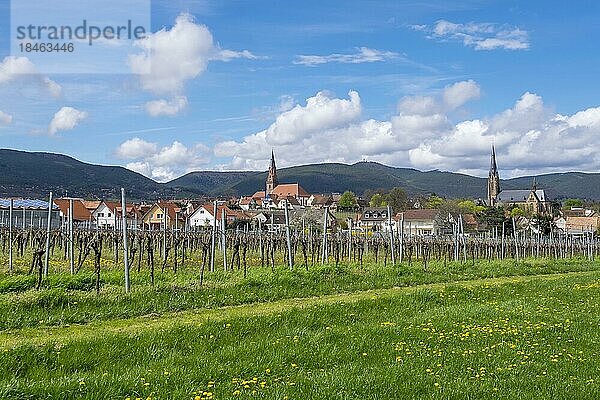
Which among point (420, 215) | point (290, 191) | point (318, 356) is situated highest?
point (290, 191)

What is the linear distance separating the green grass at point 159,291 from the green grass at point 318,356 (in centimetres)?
56

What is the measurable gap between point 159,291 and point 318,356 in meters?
6.34

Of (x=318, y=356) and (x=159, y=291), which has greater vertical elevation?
(x=159, y=291)

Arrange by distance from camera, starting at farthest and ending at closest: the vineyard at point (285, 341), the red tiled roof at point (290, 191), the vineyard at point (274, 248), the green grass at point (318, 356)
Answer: the red tiled roof at point (290, 191), the vineyard at point (274, 248), the vineyard at point (285, 341), the green grass at point (318, 356)

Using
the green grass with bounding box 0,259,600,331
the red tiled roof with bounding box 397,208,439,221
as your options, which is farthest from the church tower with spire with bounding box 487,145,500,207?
the green grass with bounding box 0,259,600,331

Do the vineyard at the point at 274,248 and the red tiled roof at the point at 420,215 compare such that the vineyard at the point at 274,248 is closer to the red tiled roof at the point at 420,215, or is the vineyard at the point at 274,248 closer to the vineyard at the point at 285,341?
the vineyard at the point at 285,341

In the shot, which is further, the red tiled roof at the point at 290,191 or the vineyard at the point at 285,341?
the red tiled roof at the point at 290,191

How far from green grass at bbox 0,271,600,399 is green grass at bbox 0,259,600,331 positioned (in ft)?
1.84

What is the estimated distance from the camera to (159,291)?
14430 millimetres

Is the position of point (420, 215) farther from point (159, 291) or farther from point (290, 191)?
point (159, 291)

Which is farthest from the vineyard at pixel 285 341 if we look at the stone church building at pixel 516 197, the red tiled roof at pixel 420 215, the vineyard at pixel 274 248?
the stone church building at pixel 516 197

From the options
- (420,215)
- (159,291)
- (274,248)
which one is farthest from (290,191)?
(159,291)

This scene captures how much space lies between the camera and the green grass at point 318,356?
7.49 metres

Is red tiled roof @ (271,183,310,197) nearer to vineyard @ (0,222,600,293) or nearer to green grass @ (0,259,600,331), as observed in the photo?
vineyard @ (0,222,600,293)
